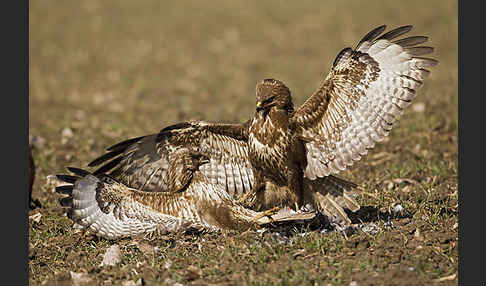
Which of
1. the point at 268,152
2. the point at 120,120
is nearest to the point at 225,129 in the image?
the point at 268,152

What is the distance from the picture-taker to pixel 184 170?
21.3 feet

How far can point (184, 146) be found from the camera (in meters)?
6.70

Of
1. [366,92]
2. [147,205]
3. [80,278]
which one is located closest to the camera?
[80,278]

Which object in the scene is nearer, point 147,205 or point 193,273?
point 193,273

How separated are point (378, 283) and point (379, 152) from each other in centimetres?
437

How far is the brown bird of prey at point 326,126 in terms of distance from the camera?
6152 millimetres

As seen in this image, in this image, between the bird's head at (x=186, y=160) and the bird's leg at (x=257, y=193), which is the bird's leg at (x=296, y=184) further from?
the bird's head at (x=186, y=160)

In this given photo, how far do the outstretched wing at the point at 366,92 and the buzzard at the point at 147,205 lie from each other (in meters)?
1.12

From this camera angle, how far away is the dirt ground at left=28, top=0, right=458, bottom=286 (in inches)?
207

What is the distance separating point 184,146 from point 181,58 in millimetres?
10267

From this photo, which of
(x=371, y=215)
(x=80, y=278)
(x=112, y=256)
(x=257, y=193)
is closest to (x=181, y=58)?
(x=257, y=193)

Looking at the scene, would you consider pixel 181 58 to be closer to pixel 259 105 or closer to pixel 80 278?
pixel 259 105

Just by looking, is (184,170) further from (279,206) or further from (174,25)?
(174,25)

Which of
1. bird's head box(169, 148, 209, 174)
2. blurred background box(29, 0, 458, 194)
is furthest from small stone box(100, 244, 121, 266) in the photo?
blurred background box(29, 0, 458, 194)
